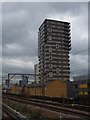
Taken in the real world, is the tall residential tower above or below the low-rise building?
above

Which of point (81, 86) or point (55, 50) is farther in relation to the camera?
point (55, 50)

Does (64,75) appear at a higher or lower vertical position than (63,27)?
lower

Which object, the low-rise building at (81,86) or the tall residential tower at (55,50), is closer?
the low-rise building at (81,86)

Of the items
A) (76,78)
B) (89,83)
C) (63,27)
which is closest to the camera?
(89,83)


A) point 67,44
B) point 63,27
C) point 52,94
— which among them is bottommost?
point 52,94

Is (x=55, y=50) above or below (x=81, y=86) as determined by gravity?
above

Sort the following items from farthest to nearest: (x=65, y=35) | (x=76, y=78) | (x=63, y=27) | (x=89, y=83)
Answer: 1. (x=63, y=27)
2. (x=65, y=35)
3. (x=76, y=78)
4. (x=89, y=83)

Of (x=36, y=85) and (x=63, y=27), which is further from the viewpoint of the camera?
(x=63, y=27)

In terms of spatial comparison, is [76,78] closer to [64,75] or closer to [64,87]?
[64,87]

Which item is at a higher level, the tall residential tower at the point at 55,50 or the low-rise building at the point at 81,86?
the tall residential tower at the point at 55,50

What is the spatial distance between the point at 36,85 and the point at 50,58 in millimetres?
9283

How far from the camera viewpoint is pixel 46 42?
81.9 meters

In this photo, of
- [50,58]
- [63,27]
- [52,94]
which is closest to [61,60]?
[50,58]

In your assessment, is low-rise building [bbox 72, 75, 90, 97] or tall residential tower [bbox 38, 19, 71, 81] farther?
tall residential tower [bbox 38, 19, 71, 81]
